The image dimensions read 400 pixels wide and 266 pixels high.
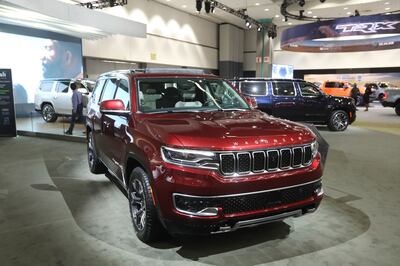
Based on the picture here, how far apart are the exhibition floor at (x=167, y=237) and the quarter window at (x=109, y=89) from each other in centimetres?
135

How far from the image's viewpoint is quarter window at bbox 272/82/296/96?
10664 millimetres

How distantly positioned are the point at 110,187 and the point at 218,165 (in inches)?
112

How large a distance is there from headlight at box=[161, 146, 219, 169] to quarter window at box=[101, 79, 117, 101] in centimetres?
200

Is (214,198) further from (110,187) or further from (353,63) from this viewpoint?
(353,63)

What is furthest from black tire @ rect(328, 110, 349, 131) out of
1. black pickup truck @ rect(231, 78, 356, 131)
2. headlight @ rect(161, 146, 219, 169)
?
headlight @ rect(161, 146, 219, 169)

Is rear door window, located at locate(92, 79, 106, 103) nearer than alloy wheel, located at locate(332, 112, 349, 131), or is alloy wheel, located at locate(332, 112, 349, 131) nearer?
rear door window, located at locate(92, 79, 106, 103)

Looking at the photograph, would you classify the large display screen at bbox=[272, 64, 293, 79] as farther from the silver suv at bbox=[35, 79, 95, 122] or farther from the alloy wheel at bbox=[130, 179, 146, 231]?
the alloy wheel at bbox=[130, 179, 146, 231]

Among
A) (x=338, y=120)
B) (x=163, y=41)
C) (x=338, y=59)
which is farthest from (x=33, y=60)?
(x=338, y=59)

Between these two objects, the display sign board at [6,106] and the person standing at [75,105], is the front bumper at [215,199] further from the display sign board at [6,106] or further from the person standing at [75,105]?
the display sign board at [6,106]

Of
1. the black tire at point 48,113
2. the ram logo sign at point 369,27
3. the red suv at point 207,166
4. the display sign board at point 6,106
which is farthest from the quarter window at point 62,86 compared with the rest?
the ram logo sign at point 369,27

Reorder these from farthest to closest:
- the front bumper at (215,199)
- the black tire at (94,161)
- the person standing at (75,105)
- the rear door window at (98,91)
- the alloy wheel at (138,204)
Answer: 1. the person standing at (75,105)
2. the black tire at (94,161)
3. the rear door window at (98,91)
4. the alloy wheel at (138,204)
5. the front bumper at (215,199)

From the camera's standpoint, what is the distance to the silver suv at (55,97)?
1186 centimetres

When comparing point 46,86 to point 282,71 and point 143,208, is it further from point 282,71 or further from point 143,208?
point 282,71

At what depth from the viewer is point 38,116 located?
15.1m
